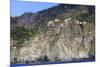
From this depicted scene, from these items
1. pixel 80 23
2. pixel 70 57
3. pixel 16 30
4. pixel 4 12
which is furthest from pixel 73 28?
pixel 4 12

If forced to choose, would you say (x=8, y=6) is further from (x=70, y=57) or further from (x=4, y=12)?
(x=70, y=57)

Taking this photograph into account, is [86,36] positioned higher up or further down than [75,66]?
higher up

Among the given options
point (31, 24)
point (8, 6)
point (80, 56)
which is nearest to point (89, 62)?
point (80, 56)

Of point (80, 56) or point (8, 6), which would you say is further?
point (80, 56)
